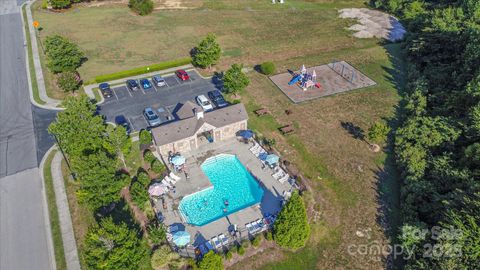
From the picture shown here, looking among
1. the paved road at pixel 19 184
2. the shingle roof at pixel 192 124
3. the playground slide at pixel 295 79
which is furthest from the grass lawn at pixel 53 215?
the playground slide at pixel 295 79

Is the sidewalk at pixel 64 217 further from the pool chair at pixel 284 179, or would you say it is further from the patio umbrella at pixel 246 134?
the pool chair at pixel 284 179

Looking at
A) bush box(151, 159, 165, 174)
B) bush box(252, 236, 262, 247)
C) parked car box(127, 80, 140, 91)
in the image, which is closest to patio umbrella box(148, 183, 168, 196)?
bush box(151, 159, 165, 174)

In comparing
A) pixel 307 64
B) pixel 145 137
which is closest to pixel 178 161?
pixel 145 137

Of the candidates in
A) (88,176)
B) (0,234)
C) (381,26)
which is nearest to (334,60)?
(381,26)

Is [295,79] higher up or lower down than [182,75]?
higher up

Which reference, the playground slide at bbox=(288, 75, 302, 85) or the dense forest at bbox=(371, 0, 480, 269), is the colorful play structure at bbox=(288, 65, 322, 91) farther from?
the dense forest at bbox=(371, 0, 480, 269)

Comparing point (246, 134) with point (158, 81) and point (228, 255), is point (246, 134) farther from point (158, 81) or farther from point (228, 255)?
point (158, 81)
